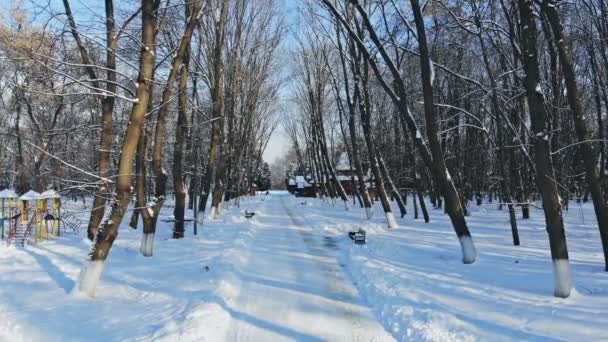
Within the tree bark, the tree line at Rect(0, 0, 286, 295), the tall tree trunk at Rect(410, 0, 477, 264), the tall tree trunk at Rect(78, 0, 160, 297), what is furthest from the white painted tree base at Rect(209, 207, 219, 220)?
the tree bark

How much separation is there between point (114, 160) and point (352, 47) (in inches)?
669

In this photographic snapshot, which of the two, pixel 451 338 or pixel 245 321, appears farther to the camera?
pixel 245 321

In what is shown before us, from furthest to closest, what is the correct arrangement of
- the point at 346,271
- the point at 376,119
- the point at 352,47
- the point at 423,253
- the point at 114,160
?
1. the point at 376,119
2. the point at 114,160
3. the point at 352,47
4. the point at 423,253
5. the point at 346,271

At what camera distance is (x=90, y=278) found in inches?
283

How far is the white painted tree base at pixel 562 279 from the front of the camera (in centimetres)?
660

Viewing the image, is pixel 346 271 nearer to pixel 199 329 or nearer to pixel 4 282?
pixel 199 329

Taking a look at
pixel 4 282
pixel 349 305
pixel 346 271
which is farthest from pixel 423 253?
pixel 4 282

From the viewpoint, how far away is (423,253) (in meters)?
11.5

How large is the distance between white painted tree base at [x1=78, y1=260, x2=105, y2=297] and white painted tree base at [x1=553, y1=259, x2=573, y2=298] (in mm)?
7496

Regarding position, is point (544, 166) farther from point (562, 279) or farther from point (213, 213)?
point (213, 213)

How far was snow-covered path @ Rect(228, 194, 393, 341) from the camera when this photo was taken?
18.2 ft

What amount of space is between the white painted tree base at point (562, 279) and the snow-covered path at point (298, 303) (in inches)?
118

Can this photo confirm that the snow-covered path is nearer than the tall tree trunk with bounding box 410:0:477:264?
Yes

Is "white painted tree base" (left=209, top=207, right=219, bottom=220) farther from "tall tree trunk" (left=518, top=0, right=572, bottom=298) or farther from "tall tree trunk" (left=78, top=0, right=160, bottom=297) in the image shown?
"tall tree trunk" (left=518, top=0, right=572, bottom=298)
